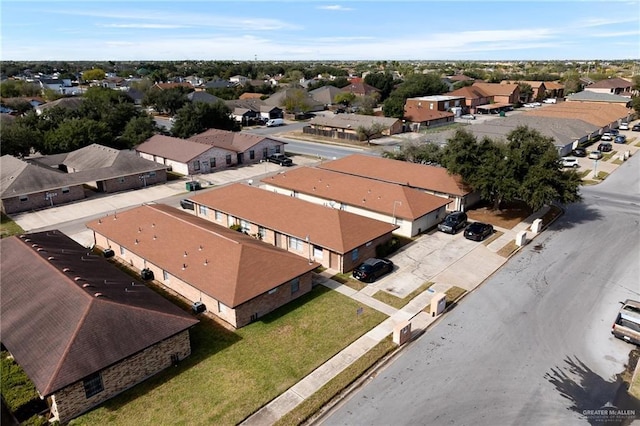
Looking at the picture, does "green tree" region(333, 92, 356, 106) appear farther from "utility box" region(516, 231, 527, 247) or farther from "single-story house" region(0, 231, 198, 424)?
"single-story house" region(0, 231, 198, 424)

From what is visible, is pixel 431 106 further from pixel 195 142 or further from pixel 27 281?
pixel 27 281

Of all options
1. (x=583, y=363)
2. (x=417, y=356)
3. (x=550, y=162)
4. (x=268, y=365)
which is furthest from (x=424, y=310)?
(x=550, y=162)

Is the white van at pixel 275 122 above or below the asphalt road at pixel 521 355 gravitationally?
above

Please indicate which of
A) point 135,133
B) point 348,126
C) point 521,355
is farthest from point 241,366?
point 348,126

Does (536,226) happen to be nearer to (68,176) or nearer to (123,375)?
(123,375)

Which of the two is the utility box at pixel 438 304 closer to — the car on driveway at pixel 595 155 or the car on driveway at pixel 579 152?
the car on driveway at pixel 595 155

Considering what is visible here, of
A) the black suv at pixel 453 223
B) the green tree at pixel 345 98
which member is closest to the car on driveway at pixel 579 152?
the black suv at pixel 453 223
